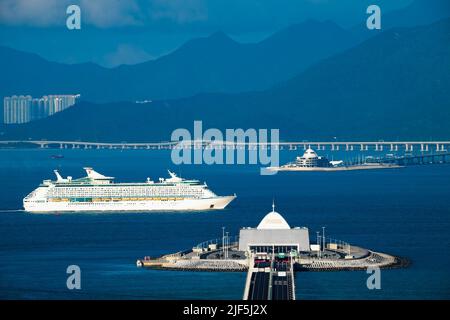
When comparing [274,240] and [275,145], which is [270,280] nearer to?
[274,240]

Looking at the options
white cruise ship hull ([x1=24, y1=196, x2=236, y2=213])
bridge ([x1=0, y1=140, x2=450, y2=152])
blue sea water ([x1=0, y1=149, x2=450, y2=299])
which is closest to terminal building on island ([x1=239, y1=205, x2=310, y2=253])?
blue sea water ([x1=0, y1=149, x2=450, y2=299])

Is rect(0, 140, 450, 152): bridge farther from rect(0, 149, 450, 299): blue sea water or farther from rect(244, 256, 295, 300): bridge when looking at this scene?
rect(244, 256, 295, 300): bridge

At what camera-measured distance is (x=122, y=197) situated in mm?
48469

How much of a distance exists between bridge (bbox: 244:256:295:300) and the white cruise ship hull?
58.8ft

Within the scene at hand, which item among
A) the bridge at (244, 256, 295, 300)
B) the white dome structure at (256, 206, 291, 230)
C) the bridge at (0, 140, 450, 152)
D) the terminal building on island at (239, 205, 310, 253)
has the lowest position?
the bridge at (244, 256, 295, 300)

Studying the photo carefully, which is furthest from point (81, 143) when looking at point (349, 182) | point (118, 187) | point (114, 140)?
point (118, 187)

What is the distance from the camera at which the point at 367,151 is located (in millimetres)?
119250

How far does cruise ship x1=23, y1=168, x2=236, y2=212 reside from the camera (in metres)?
47.9

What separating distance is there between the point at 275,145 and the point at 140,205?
2712 inches

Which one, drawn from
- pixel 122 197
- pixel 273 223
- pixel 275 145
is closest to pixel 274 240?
pixel 273 223

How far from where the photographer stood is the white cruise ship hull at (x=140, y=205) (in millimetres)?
47781
